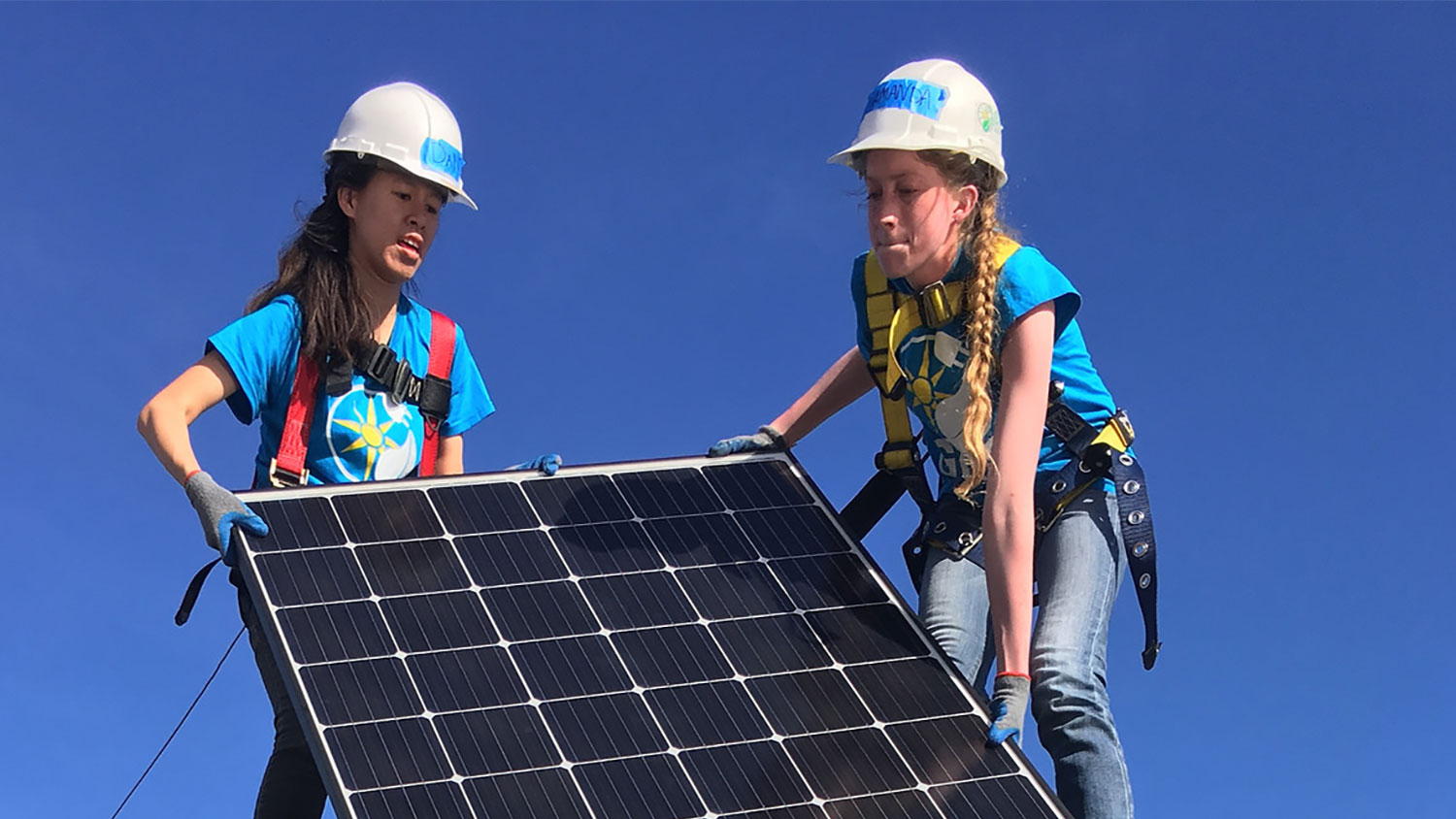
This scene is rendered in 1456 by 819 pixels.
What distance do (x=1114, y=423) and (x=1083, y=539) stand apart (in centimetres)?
62

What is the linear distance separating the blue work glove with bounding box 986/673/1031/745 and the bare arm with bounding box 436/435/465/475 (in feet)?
10.9

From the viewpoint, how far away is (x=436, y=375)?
9.27m

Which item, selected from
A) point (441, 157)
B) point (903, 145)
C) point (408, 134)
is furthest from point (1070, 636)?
point (408, 134)

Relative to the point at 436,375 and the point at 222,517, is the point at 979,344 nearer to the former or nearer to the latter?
the point at 436,375

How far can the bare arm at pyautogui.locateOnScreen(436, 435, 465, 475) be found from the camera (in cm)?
943

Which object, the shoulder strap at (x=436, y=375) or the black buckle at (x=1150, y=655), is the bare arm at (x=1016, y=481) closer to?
the black buckle at (x=1150, y=655)

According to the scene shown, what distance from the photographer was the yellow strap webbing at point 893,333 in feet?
26.9

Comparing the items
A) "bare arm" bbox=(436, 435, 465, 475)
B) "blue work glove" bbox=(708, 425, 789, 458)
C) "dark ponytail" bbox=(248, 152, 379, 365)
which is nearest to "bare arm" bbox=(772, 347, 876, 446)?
"blue work glove" bbox=(708, 425, 789, 458)

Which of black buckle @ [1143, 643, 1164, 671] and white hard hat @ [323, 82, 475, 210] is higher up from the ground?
white hard hat @ [323, 82, 475, 210]

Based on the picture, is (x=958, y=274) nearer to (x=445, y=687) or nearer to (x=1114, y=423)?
(x=1114, y=423)

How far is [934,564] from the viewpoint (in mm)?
8453

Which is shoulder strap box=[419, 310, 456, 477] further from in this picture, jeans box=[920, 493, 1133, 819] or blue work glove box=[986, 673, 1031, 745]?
blue work glove box=[986, 673, 1031, 745]

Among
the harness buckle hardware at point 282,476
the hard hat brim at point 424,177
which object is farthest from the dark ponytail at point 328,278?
the harness buckle hardware at point 282,476

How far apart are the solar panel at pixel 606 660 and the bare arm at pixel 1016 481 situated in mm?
366
